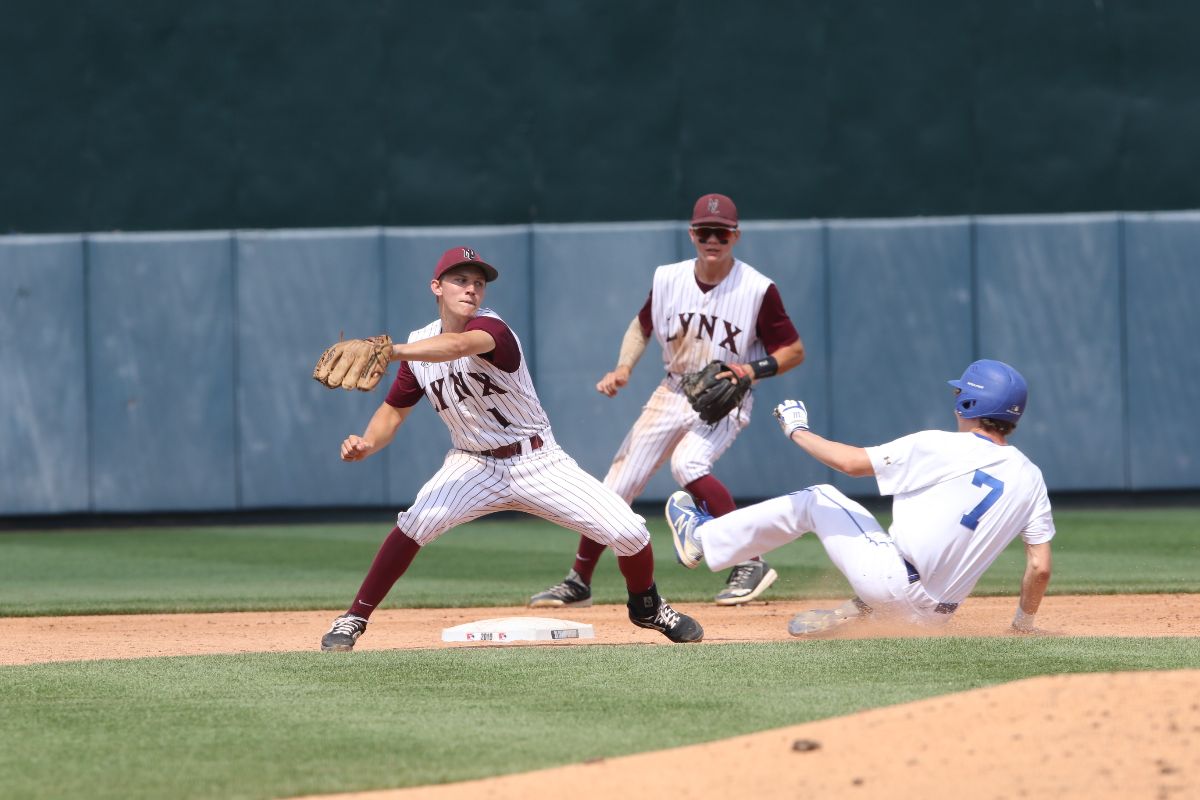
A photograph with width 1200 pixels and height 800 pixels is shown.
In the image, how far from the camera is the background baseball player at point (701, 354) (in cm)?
754

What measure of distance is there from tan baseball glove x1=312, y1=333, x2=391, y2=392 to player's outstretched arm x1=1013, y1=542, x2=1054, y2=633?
232 cm

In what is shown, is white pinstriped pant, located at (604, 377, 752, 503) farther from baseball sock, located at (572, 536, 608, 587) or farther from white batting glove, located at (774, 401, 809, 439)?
white batting glove, located at (774, 401, 809, 439)

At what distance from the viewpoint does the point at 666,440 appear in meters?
7.77

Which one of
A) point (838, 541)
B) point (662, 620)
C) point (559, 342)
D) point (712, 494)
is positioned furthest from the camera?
point (559, 342)

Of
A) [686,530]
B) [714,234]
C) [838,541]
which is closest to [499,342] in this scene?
[686,530]

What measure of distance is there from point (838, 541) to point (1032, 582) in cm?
72

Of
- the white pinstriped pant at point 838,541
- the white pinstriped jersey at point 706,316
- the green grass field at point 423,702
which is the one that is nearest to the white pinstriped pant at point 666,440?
the white pinstriped jersey at point 706,316

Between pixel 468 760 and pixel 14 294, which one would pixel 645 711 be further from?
pixel 14 294

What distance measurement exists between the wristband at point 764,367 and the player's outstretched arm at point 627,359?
27.6 inches

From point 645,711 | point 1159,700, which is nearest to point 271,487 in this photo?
→ point 645,711

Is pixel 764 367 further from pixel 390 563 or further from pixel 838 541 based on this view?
pixel 390 563

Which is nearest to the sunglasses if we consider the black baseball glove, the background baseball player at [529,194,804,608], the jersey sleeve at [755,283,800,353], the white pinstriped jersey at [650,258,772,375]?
the background baseball player at [529,194,804,608]

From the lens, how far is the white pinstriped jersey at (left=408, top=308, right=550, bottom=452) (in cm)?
588

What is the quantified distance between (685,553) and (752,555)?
0.28m
